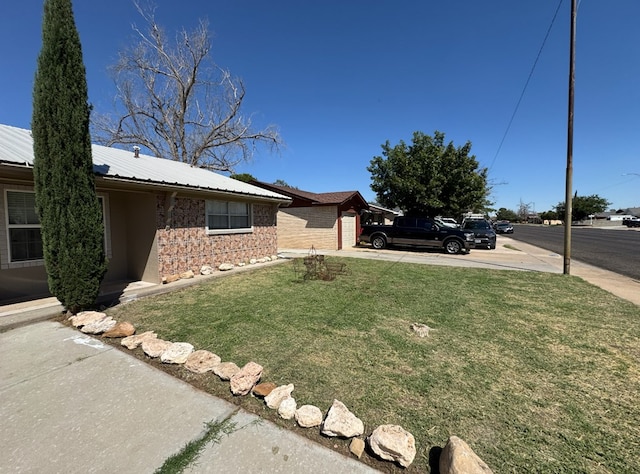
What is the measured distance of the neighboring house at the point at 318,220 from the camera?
16812 mm

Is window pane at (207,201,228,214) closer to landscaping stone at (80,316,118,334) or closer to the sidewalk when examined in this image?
landscaping stone at (80,316,118,334)

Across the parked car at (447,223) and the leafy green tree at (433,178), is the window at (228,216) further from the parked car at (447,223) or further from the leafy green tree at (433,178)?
the leafy green tree at (433,178)

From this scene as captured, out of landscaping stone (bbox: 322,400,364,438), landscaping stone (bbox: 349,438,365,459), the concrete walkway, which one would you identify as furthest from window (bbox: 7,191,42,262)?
landscaping stone (bbox: 349,438,365,459)

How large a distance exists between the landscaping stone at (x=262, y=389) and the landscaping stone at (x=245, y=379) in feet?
0.23

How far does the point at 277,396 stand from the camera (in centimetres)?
266

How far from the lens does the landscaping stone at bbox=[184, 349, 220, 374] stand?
3.15 metres

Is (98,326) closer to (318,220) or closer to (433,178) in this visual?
(318,220)

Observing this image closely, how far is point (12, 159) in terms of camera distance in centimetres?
472

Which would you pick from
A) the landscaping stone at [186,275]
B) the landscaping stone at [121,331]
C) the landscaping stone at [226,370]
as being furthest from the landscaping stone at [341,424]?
the landscaping stone at [186,275]

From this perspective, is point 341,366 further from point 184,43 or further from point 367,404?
point 184,43

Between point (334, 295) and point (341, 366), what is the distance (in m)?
3.05

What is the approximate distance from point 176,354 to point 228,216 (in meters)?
6.58

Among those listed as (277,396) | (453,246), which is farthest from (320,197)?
(277,396)

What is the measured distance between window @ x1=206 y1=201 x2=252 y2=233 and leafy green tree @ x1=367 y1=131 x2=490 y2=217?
15.3m
